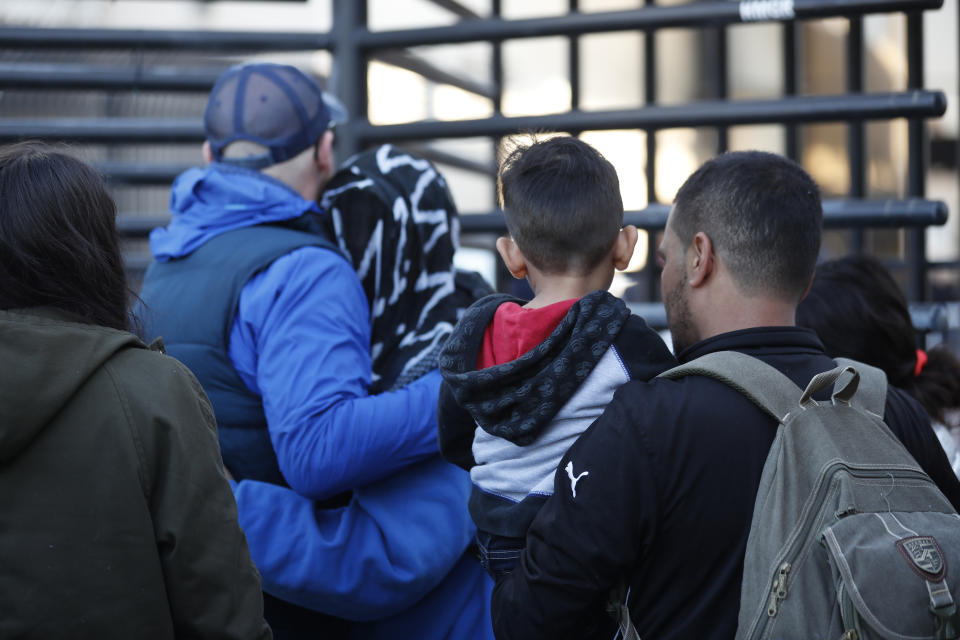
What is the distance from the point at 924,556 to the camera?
1335mm

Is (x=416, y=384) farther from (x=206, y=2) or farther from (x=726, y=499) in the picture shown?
(x=206, y=2)

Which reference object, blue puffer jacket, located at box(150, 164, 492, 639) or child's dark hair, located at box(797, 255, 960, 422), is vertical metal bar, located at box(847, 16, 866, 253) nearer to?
child's dark hair, located at box(797, 255, 960, 422)

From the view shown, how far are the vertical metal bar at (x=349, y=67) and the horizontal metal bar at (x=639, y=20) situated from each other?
1.7 inches

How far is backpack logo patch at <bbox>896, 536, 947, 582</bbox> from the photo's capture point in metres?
1.32

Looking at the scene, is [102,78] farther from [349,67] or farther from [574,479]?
[574,479]

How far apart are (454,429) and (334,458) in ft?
1.01

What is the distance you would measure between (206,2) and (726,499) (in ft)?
9.46

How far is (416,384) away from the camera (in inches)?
85.4

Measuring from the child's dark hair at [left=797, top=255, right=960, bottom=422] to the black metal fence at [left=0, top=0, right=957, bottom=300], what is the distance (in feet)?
0.87

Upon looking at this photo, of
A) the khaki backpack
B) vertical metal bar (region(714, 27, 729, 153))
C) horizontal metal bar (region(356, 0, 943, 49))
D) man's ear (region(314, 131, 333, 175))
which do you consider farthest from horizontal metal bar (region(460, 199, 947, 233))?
the khaki backpack

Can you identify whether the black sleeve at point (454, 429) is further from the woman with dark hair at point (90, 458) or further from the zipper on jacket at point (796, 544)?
the zipper on jacket at point (796, 544)

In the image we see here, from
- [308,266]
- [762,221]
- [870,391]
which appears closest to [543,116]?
[308,266]

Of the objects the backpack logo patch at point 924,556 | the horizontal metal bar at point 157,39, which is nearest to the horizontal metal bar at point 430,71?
the horizontal metal bar at point 157,39

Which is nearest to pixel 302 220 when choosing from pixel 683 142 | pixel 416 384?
pixel 416 384
